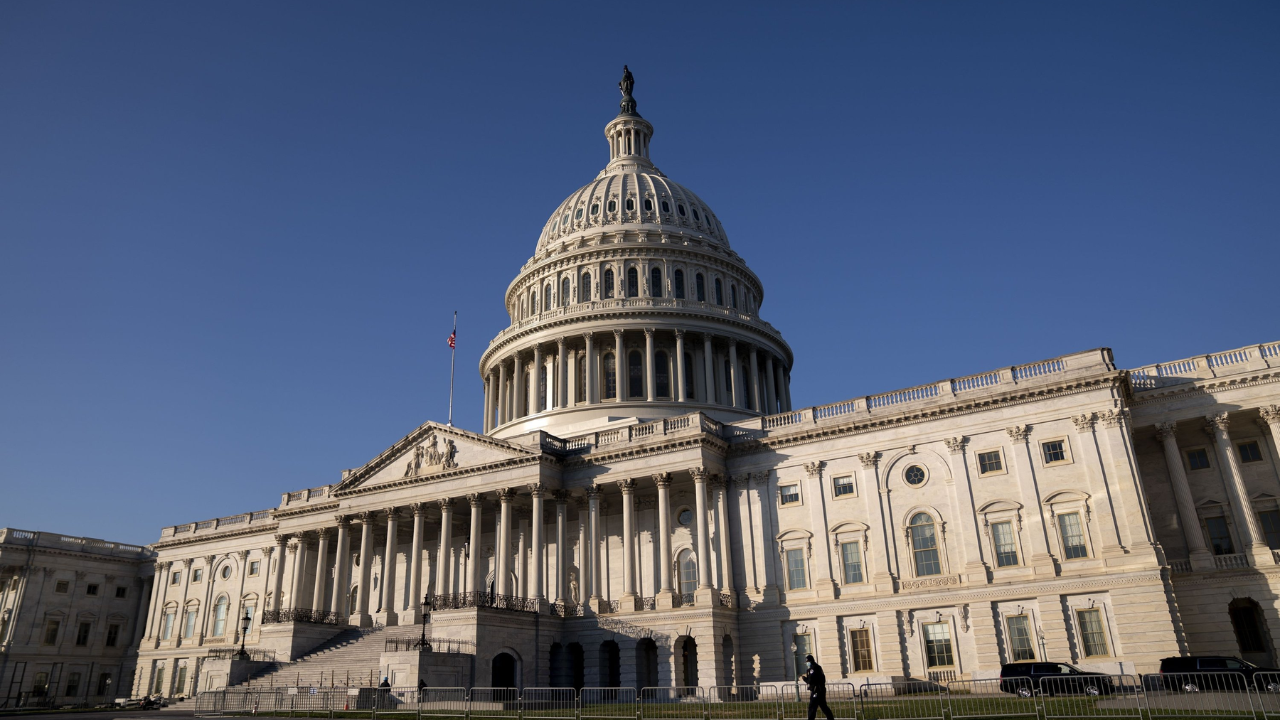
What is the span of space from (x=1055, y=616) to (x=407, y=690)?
2878cm

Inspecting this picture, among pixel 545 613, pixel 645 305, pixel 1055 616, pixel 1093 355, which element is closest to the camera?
pixel 1055 616

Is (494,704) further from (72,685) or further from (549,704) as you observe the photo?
(72,685)

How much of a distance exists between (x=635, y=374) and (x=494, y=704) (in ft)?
125

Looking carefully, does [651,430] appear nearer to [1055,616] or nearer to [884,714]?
[1055,616]

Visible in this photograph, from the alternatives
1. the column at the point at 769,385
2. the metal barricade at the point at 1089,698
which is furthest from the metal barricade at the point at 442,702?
the column at the point at 769,385

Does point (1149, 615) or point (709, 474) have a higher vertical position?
point (709, 474)

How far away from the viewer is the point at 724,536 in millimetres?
50000

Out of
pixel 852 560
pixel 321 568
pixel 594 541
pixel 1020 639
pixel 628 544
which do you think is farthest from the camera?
pixel 321 568

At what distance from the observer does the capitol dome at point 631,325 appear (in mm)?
70500

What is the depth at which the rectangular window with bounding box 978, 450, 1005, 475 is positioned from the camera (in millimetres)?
45500

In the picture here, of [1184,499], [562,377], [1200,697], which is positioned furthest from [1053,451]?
[562,377]

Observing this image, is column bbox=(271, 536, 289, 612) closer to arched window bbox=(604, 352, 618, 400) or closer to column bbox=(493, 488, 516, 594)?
column bbox=(493, 488, 516, 594)

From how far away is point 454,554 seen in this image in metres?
61.3

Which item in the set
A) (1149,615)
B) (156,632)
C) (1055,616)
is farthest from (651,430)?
(156,632)
